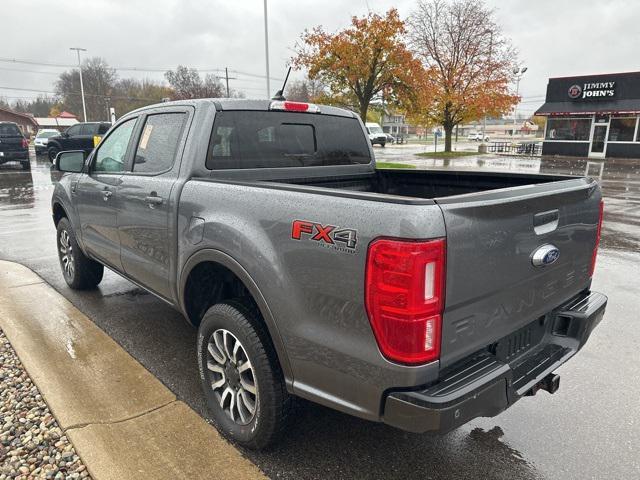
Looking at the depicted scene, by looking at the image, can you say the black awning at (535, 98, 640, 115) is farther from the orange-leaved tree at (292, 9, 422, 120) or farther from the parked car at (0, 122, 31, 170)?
the parked car at (0, 122, 31, 170)

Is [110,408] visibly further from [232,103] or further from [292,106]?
[292,106]

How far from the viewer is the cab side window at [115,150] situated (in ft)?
12.9

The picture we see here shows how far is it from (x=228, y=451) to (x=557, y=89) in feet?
107

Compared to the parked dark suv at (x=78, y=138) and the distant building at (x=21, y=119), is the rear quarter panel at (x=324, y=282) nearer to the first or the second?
the parked dark suv at (x=78, y=138)

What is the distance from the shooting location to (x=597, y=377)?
3422mm

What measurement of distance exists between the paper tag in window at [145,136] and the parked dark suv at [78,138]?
22.7m

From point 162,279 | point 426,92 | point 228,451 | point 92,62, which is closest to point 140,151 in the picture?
point 162,279

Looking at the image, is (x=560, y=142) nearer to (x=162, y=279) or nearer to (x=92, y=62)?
(x=162, y=279)

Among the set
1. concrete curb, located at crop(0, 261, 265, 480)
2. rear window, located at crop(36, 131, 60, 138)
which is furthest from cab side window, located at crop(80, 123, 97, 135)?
concrete curb, located at crop(0, 261, 265, 480)

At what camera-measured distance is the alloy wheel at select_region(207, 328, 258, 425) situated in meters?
2.58

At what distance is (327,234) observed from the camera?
2.01 m

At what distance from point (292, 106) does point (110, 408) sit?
2403 millimetres

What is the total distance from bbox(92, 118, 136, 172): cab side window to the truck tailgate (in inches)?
117

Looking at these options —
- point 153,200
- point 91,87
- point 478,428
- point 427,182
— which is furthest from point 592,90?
point 91,87
